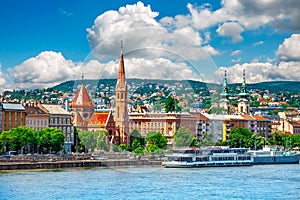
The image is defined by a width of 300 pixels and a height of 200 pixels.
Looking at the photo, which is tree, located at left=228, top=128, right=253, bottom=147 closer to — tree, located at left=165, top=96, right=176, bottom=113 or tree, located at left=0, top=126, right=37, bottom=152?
tree, located at left=0, top=126, right=37, bottom=152

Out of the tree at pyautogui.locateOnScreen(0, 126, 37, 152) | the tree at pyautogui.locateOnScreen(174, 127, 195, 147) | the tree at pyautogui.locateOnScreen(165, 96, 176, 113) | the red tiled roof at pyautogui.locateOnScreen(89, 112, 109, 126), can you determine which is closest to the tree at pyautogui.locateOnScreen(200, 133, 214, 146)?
the red tiled roof at pyautogui.locateOnScreen(89, 112, 109, 126)

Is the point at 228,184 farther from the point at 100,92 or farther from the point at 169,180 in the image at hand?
the point at 100,92

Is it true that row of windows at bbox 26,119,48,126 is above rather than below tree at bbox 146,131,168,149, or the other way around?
above

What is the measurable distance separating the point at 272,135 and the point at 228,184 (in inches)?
2681

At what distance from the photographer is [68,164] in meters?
53.8

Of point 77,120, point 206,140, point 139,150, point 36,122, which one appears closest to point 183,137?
point 139,150

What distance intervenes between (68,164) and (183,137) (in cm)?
913

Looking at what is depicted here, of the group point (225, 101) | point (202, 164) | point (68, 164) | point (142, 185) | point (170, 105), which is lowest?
point (142, 185)

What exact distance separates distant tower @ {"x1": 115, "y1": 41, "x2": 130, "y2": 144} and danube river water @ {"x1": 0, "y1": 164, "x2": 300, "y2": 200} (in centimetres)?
431

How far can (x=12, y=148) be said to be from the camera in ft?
189

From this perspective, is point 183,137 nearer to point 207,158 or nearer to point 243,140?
point 207,158

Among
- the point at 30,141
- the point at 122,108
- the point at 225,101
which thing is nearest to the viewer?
the point at 122,108

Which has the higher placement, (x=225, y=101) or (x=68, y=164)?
(x=225, y=101)

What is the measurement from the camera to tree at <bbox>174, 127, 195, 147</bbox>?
48.5 metres
